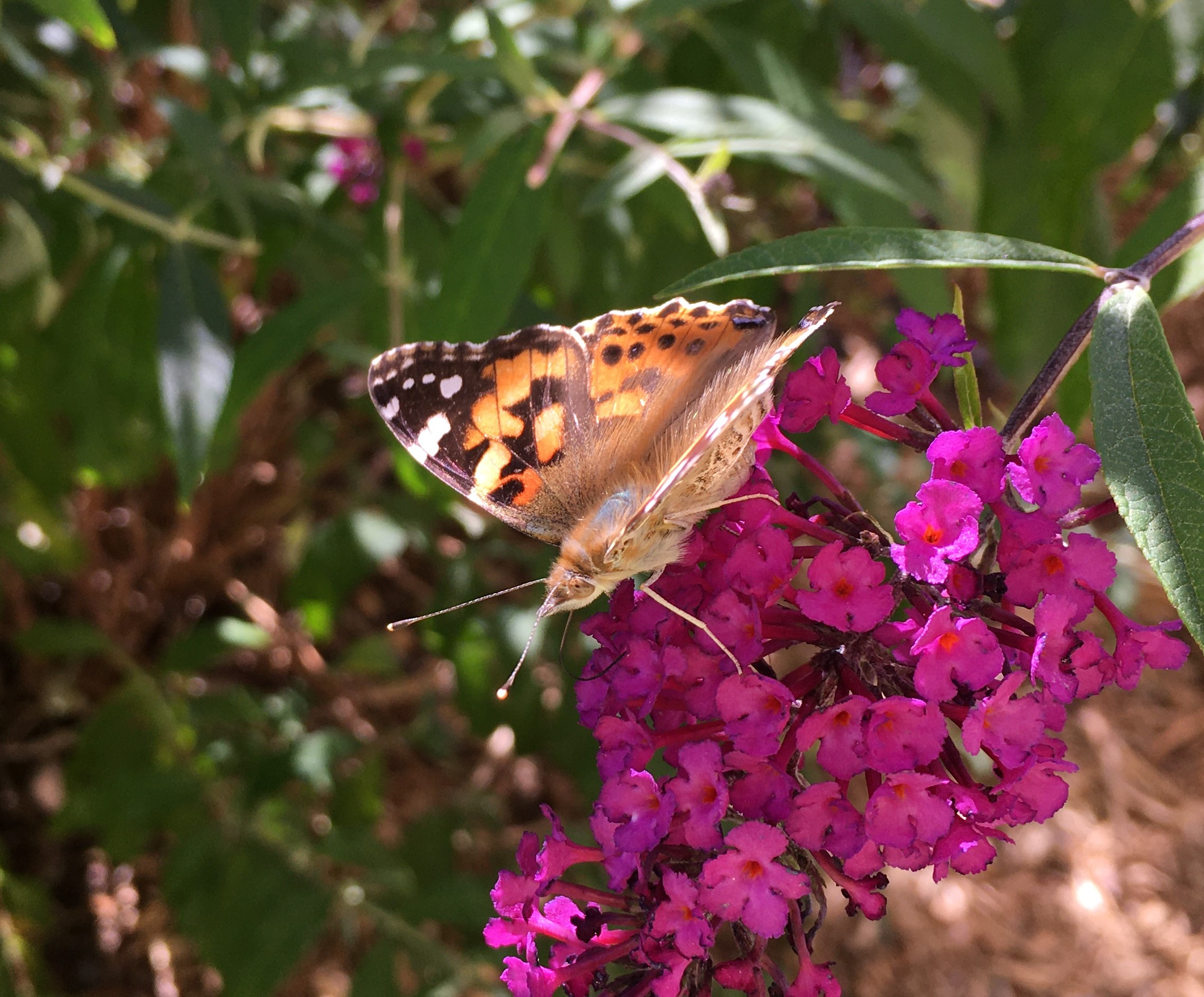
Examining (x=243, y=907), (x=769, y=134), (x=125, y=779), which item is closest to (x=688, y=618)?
(x=769, y=134)

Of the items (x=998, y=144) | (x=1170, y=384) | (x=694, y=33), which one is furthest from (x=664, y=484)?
(x=694, y=33)

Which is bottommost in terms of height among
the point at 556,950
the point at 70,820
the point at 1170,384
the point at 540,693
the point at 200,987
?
the point at 200,987

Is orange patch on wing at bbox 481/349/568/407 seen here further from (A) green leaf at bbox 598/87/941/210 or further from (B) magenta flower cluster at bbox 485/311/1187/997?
(A) green leaf at bbox 598/87/941/210

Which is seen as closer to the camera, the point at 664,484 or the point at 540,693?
the point at 664,484

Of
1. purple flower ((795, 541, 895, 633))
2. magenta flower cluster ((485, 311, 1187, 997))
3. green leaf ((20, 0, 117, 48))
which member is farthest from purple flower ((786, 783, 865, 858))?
green leaf ((20, 0, 117, 48))

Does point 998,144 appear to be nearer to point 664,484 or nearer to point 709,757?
point 664,484

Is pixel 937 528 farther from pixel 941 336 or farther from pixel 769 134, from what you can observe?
pixel 769 134

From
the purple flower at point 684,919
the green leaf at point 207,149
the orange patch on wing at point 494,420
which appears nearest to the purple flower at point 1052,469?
the purple flower at point 684,919
